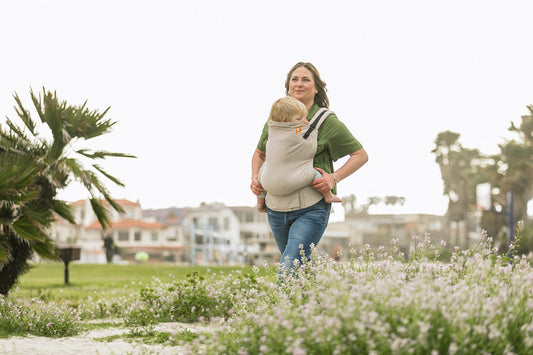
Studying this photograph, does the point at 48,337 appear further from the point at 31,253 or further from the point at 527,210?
the point at 527,210

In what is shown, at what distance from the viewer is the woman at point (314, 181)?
544cm

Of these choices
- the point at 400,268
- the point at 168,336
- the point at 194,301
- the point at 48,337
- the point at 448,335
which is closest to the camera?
the point at 448,335

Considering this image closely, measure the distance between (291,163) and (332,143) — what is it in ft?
1.41

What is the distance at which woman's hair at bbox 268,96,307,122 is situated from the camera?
5309mm

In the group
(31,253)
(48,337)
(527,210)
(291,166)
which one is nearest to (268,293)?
(291,166)

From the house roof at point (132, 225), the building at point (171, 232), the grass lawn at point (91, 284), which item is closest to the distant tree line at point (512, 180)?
the building at point (171, 232)

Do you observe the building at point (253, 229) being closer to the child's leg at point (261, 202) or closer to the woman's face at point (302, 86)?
the child's leg at point (261, 202)

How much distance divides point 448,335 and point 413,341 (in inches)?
14.2

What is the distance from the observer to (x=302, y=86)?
578 cm

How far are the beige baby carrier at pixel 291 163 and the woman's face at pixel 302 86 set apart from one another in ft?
1.21

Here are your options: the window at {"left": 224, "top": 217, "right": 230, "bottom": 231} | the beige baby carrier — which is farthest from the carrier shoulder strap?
the window at {"left": 224, "top": 217, "right": 230, "bottom": 231}

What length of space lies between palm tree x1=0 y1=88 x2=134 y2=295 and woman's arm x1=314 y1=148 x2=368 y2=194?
492cm

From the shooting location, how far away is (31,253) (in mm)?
9805

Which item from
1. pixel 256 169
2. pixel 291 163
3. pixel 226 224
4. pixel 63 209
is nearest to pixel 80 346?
pixel 256 169
